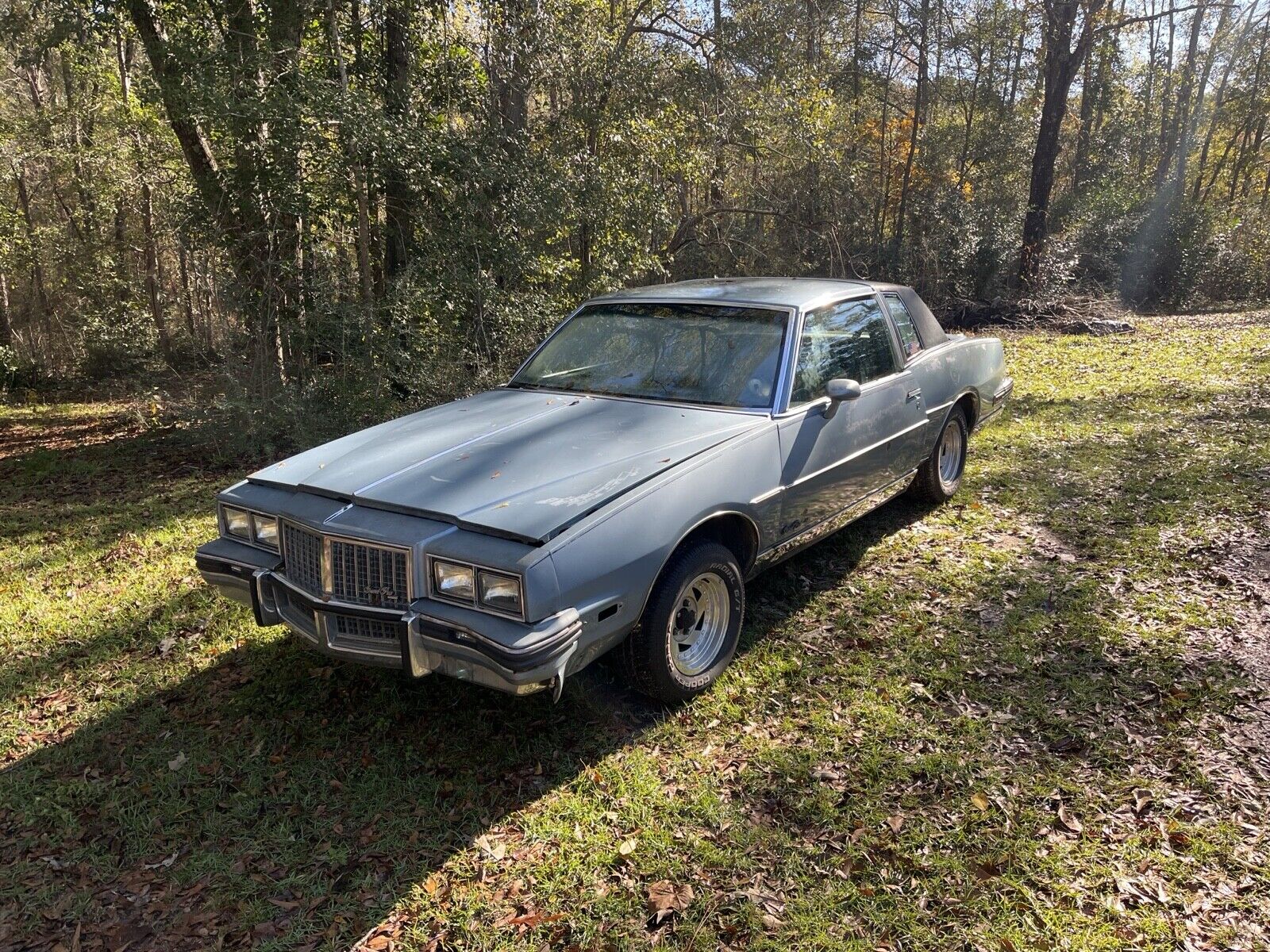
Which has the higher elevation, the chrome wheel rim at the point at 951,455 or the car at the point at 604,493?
the car at the point at 604,493

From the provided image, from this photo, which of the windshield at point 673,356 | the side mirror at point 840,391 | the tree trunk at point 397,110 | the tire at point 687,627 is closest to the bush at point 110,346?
the tree trunk at point 397,110

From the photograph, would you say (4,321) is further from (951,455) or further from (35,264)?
(951,455)

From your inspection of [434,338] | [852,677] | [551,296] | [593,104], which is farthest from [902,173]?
[852,677]

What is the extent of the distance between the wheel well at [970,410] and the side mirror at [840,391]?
2.21 metres

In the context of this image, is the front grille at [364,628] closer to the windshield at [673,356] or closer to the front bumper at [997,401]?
the windshield at [673,356]

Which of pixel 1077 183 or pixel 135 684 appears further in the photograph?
pixel 1077 183

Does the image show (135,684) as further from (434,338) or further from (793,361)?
(434,338)

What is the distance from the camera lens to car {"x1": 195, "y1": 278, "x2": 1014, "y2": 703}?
2893 millimetres

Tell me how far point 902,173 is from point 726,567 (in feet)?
72.6

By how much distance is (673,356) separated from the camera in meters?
4.33

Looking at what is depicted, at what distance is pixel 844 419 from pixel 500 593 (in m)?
2.31

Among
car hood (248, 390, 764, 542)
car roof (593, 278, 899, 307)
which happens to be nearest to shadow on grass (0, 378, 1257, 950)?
car hood (248, 390, 764, 542)

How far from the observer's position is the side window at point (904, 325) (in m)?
5.22

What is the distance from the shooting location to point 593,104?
9656mm
